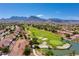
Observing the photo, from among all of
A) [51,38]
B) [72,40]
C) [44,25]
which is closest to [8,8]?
[44,25]

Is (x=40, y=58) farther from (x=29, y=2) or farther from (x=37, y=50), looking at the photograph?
(x=29, y=2)

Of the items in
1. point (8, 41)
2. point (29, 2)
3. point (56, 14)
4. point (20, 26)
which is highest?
point (29, 2)

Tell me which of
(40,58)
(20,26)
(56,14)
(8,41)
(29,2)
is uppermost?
(29,2)

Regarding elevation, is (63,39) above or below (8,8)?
below

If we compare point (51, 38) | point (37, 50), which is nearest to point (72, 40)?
point (51, 38)

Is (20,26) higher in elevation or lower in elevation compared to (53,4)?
lower

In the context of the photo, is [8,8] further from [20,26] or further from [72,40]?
→ [72,40]
